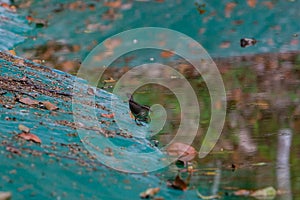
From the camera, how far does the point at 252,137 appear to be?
2.59 metres

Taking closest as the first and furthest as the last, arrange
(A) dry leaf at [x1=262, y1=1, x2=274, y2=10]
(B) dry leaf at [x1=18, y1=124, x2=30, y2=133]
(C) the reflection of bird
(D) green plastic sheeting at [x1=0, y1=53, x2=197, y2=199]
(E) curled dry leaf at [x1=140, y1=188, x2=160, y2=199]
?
1. (D) green plastic sheeting at [x1=0, y1=53, x2=197, y2=199]
2. (E) curled dry leaf at [x1=140, y1=188, x2=160, y2=199]
3. (B) dry leaf at [x1=18, y1=124, x2=30, y2=133]
4. (C) the reflection of bird
5. (A) dry leaf at [x1=262, y1=1, x2=274, y2=10]

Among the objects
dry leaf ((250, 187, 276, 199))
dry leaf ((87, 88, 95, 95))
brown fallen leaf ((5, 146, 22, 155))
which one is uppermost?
dry leaf ((87, 88, 95, 95))

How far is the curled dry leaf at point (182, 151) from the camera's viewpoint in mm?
2230

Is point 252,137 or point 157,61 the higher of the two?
point 157,61

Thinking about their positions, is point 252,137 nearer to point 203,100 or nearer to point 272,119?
point 272,119

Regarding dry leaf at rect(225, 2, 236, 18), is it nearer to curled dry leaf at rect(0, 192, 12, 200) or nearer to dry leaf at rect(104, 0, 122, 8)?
dry leaf at rect(104, 0, 122, 8)

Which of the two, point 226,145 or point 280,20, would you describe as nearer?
point 226,145

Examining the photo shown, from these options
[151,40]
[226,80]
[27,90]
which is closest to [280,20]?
[151,40]

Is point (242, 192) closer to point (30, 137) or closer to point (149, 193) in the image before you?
point (149, 193)

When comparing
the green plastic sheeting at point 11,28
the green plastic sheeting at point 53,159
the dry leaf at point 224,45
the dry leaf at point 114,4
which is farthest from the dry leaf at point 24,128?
the dry leaf at point 114,4

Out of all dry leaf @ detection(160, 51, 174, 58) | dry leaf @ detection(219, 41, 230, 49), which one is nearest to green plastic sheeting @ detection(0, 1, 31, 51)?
dry leaf @ detection(160, 51, 174, 58)

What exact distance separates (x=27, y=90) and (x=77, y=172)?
2.94 ft

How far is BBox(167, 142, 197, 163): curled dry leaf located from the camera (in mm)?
2230

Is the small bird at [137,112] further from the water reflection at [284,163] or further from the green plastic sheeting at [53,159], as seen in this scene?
the water reflection at [284,163]
